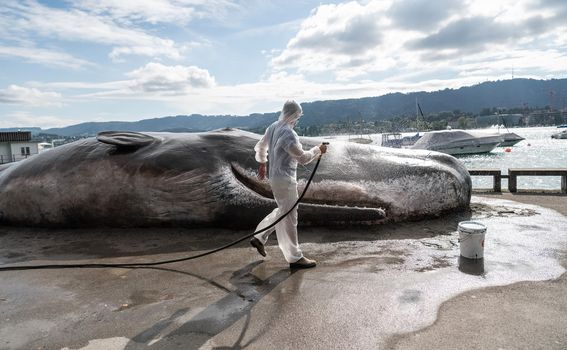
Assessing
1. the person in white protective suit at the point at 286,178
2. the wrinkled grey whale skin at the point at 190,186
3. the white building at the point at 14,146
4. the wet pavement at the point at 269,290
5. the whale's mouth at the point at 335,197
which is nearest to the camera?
the wet pavement at the point at 269,290

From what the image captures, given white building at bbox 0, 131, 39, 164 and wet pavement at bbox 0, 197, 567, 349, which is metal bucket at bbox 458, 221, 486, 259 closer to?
wet pavement at bbox 0, 197, 567, 349

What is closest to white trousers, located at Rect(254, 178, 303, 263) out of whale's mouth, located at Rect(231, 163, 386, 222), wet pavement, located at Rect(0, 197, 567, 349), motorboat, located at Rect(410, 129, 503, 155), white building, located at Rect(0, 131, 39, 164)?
wet pavement, located at Rect(0, 197, 567, 349)

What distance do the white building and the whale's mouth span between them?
53.2 m

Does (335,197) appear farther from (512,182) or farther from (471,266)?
(512,182)

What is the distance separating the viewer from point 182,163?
7.02 m

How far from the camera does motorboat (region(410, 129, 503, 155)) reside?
56.3 meters

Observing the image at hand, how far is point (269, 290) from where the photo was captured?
14.6 feet

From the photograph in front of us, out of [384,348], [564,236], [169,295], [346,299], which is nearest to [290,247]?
[346,299]

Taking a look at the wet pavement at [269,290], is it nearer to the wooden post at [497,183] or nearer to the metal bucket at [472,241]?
the metal bucket at [472,241]

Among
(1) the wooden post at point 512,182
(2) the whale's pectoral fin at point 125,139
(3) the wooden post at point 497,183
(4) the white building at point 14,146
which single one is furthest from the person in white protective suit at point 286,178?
(4) the white building at point 14,146

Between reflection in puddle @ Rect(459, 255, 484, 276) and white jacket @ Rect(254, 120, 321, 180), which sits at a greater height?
white jacket @ Rect(254, 120, 321, 180)

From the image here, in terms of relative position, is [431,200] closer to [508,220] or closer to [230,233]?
[508,220]

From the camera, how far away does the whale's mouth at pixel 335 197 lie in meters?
7.09

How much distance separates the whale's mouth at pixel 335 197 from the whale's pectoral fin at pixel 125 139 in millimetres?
1681
